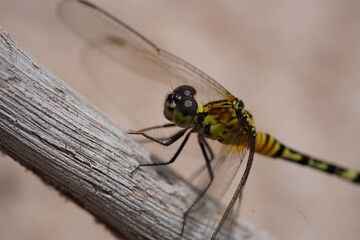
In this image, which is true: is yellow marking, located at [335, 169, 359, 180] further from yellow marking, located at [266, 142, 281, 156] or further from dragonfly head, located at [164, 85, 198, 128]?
dragonfly head, located at [164, 85, 198, 128]

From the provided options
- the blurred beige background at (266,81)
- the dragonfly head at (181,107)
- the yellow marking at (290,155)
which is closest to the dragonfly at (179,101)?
the dragonfly head at (181,107)

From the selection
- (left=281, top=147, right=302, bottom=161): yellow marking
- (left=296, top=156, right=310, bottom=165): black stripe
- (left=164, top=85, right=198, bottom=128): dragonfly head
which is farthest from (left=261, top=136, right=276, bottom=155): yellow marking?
(left=164, top=85, right=198, bottom=128): dragonfly head

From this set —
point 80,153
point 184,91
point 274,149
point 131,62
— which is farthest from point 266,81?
point 80,153

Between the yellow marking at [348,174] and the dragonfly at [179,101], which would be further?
the yellow marking at [348,174]

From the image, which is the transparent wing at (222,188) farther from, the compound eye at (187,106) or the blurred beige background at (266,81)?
the blurred beige background at (266,81)

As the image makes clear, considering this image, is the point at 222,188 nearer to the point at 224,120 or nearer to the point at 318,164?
the point at 224,120

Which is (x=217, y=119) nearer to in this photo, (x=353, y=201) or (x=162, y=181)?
(x=162, y=181)

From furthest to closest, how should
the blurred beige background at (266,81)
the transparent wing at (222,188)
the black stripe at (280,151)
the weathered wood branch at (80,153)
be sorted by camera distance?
the blurred beige background at (266,81), the black stripe at (280,151), the transparent wing at (222,188), the weathered wood branch at (80,153)
